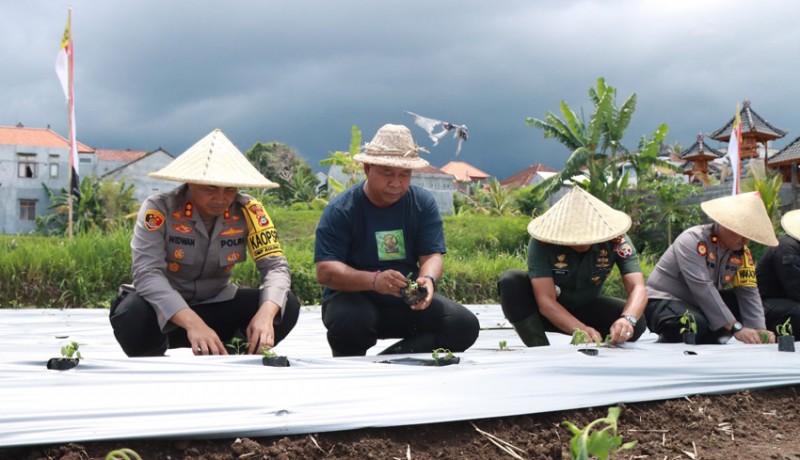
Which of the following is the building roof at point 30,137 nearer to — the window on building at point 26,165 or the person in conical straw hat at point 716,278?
the window on building at point 26,165

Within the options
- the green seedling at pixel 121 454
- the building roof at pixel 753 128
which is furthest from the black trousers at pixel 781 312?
the building roof at pixel 753 128

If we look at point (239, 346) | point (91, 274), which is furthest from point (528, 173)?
point (239, 346)

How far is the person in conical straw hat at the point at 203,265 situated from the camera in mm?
2398

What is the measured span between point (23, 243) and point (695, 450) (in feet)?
20.5

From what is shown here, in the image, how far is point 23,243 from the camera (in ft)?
21.4

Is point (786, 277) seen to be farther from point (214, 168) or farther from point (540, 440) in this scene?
point (214, 168)

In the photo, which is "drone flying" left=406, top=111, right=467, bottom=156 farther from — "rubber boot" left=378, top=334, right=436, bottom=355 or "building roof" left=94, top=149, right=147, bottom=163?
"building roof" left=94, top=149, right=147, bottom=163

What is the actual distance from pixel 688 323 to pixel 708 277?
22 cm

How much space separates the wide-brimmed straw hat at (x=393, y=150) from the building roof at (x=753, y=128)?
2014 cm

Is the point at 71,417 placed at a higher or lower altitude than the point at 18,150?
higher

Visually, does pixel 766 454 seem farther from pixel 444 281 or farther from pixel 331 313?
pixel 444 281

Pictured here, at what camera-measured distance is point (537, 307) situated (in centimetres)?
318

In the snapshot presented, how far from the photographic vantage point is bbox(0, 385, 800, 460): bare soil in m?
1.62

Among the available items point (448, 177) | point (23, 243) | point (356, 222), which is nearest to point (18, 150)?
point (448, 177)
